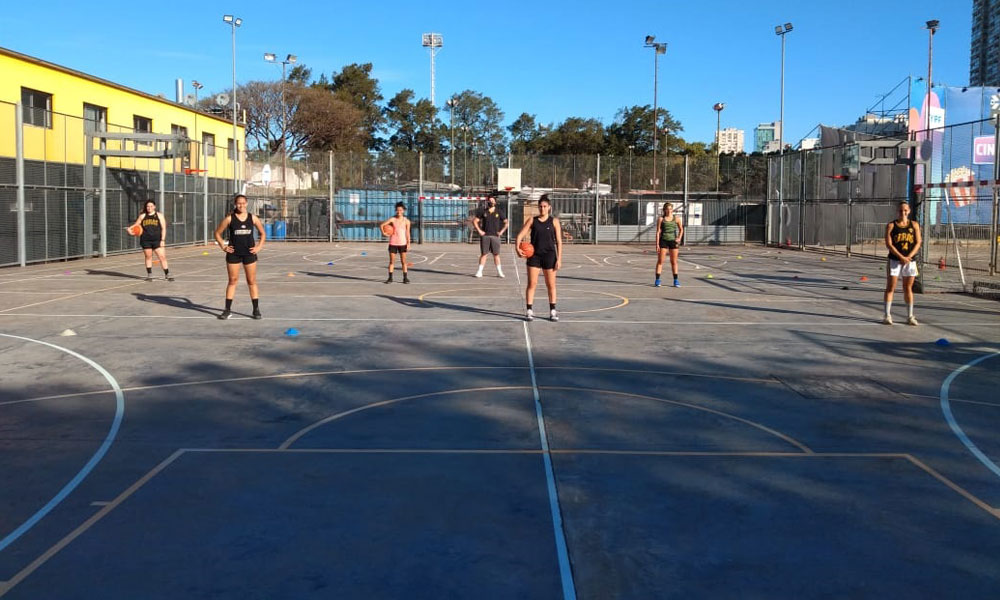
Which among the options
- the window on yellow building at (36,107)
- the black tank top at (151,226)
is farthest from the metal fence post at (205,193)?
the black tank top at (151,226)

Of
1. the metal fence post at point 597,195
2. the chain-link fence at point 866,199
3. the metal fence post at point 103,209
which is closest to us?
the chain-link fence at point 866,199

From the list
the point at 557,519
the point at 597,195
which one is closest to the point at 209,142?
the point at 597,195

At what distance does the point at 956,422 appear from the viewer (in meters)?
7.28

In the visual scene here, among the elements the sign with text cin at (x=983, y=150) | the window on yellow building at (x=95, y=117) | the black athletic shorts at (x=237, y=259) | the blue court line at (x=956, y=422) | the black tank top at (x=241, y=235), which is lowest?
the blue court line at (x=956, y=422)

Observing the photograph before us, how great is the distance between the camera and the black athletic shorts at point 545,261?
1295 centimetres

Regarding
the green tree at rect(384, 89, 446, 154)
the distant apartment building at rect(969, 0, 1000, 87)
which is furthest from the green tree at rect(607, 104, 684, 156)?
the distant apartment building at rect(969, 0, 1000, 87)

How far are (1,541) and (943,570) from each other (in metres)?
4.96

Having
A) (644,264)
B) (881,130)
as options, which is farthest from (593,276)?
(881,130)

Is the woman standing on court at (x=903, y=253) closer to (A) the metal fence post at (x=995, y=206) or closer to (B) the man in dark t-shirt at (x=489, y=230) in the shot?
(A) the metal fence post at (x=995, y=206)

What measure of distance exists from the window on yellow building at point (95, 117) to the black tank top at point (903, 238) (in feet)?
74.9

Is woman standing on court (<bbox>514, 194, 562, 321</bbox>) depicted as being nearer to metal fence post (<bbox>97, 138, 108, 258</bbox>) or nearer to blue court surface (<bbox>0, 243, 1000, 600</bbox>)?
blue court surface (<bbox>0, 243, 1000, 600</bbox>)

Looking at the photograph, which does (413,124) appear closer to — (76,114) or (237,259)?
(76,114)

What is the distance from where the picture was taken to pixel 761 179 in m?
40.7

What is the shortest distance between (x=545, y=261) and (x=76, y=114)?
2175 centimetres
